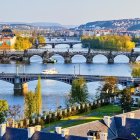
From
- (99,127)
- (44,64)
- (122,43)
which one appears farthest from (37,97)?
(122,43)

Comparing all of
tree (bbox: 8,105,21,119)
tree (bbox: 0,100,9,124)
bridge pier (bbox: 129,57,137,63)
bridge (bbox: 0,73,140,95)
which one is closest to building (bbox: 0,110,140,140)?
tree (bbox: 0,100,9,124)

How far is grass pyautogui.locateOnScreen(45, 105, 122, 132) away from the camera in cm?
3203

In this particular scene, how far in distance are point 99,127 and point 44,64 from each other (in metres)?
58.0

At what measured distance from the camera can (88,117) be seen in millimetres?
34344

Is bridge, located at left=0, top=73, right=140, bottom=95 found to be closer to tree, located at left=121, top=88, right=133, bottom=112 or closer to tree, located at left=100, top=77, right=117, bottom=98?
tree, located at left=100, top=77, right=117, bottom=98

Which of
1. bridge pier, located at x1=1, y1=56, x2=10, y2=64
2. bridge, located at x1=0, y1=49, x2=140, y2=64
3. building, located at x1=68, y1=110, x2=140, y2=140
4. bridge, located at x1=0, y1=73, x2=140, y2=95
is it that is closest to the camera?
building, located at x1=68, y1=110, x2=140, y2=140

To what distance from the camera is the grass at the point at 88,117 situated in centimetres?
3203

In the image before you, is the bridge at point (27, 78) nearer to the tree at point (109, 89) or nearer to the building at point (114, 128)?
the tree at point (109, 89)

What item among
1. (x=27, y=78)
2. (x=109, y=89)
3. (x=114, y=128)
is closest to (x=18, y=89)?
(x=27, y=78)

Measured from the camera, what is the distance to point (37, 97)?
36.2m

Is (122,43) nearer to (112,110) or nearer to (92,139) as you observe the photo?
(112,110)

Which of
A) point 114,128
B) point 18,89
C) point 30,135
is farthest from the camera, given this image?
point 18,89

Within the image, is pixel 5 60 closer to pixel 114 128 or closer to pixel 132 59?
pixel 132 59

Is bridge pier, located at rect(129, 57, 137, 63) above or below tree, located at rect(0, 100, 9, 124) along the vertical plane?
below
